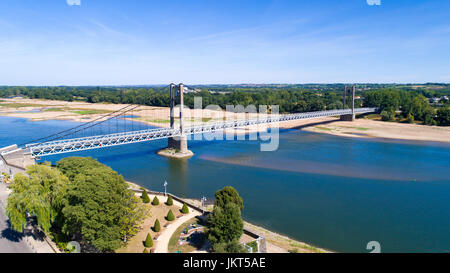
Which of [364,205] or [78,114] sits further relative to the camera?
[78,114]

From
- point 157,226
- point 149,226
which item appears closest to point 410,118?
point 149,226

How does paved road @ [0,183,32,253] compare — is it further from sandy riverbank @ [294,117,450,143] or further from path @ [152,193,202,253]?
sandy riverbank @ [294,117,450,143]

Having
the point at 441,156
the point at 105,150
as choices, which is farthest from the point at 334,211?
the point at 105,150

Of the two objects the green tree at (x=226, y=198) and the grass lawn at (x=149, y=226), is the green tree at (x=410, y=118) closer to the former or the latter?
the green tree at (x=226, y=198)

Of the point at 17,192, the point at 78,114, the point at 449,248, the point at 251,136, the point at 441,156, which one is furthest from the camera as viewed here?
the point at 78,114
